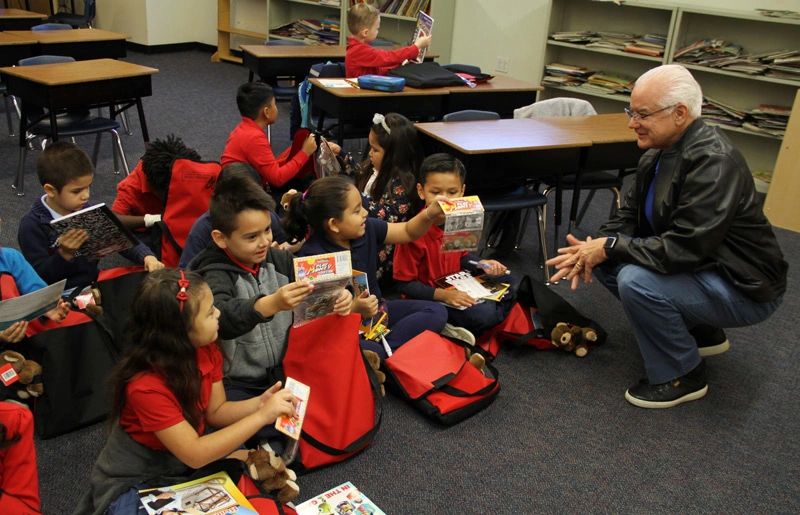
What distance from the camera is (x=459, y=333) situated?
290cm

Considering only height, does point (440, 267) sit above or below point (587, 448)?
above

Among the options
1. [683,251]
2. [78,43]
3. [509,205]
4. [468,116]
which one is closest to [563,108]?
[468,116]

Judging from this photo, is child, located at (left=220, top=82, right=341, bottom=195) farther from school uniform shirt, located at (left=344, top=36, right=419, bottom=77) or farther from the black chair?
the black chair

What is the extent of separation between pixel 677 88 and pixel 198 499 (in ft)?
6.78

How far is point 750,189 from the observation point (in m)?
2.52

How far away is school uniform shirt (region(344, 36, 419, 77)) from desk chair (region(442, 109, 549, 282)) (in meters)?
1.18

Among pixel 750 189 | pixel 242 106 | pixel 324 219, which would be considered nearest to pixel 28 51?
pixel 242 106

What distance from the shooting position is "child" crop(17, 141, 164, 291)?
8.50 ft

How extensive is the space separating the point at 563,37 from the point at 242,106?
3.39m

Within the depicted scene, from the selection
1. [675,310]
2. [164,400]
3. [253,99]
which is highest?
[253,99]

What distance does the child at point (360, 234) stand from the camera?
246 cm

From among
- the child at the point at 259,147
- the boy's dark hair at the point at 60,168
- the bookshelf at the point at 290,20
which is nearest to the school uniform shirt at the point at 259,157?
the child at the point at 259,147

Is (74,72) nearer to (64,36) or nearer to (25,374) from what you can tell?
(64,36)

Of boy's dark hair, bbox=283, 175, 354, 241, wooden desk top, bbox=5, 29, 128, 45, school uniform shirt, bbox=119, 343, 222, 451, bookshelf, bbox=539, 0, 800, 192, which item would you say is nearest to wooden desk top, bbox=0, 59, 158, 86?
wooden desk top, bbox=5, 29, 128, 45
